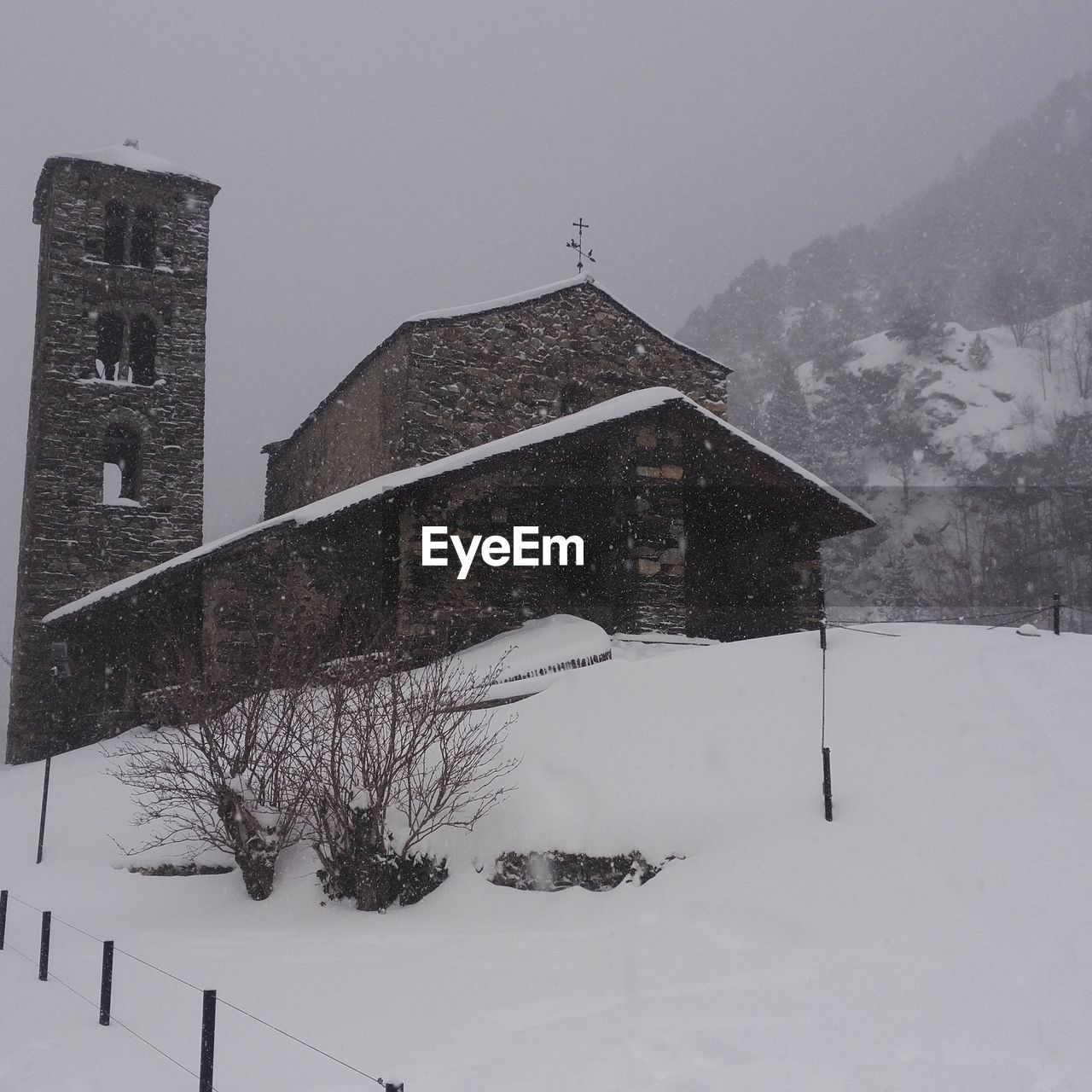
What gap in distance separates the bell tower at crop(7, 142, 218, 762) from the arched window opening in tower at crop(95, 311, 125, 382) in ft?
0.11

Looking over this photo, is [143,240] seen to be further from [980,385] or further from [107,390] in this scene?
[980,385]

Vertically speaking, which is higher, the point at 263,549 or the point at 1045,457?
the point at 1045,457

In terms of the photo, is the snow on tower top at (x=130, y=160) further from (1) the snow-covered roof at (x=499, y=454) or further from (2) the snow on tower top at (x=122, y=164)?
(1) the snow-covered roof at (x=499, y=454)

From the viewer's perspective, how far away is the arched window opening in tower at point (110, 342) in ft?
Answer: 70.5

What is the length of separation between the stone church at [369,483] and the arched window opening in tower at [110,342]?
6cm

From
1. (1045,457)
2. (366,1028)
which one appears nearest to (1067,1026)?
(366,1028)

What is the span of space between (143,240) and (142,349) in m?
2.47

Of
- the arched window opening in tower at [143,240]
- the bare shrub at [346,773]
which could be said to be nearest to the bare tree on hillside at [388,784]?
the bare shrub at [346,773]

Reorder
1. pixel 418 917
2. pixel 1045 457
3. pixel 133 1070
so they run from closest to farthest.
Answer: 1. pixel 133 1070
2. pixel 418 917
3. pixel 1045 457

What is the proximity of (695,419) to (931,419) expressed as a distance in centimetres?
4001

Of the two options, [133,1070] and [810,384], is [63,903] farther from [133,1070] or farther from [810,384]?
[810,384]

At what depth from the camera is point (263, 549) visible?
14.3 m


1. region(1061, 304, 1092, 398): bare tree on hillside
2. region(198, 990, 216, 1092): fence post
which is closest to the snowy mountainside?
region(1061, 304, 1092, 398): bare tree on hillside

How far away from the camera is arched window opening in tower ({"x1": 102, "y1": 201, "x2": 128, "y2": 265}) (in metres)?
21.8
